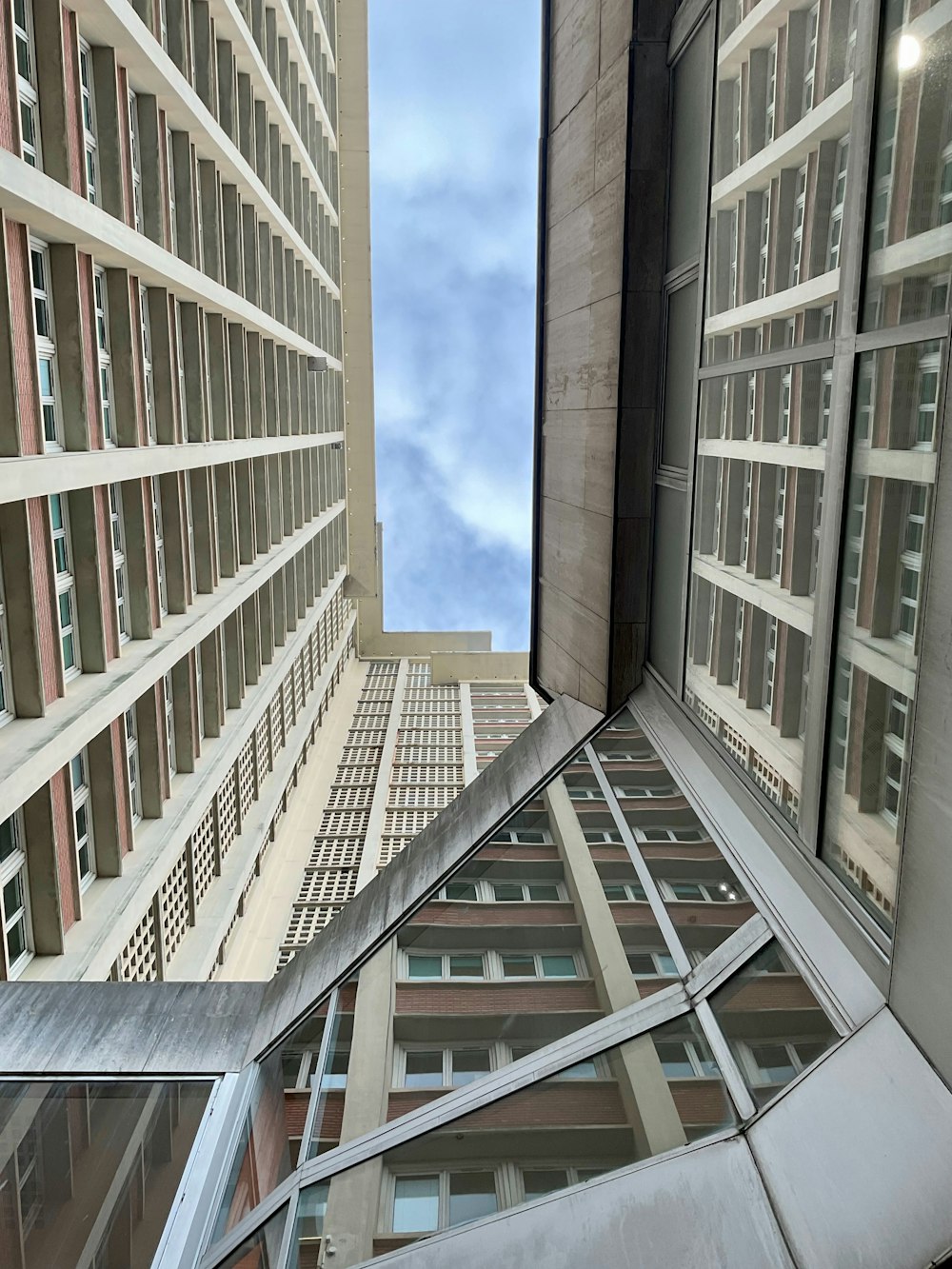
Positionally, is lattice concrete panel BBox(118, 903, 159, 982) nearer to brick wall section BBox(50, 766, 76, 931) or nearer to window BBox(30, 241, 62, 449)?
brick wall section BBox(50, 766, 76, 931)

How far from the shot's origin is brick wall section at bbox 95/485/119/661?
44.1 ft

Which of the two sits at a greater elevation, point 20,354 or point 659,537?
point 20,354

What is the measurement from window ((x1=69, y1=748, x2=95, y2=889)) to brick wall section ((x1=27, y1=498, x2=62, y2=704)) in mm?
1930

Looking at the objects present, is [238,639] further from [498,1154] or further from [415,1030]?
[498,1154]

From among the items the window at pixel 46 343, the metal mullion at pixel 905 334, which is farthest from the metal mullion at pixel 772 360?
the window at pixel 46 343

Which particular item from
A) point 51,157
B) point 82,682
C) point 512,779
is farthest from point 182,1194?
point 51,157

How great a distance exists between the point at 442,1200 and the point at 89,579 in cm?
1128

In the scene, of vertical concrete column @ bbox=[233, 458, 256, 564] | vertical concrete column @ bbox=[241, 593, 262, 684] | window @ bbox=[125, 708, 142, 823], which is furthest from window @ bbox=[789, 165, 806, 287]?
vertical concrete column @ bbox=[241, 593, 262, 684]

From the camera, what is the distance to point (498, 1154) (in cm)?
457

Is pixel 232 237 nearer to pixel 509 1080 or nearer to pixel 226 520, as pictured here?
pixel 226 520

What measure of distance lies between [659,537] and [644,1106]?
4.58 m

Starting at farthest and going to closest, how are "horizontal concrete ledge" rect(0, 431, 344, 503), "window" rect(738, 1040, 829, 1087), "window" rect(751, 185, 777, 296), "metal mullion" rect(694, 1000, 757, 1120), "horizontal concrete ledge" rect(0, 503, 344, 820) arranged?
1. "horizontal concrete ledge" rect(0, 503, 344, 820)
2. "horizontal concrete ledge" rect(0, 431, 344, 503)
3. "window" rect(751, 185, 777, 296)
4. "metal mullion" rect(694, 1000, 757, 1120)
5. "window" rect(738, 1040, 829, 1087)

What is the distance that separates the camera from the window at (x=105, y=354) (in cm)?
1383

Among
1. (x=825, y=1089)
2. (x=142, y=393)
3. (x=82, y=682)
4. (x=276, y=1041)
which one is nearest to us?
(x=825, y=1089)
